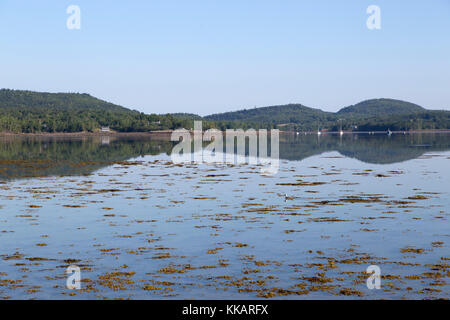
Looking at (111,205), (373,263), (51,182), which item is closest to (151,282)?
(373,263)

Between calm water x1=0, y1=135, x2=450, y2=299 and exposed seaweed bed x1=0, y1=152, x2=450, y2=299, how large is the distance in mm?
71

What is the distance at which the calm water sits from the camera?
1970 centimetres

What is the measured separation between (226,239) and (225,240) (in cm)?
24

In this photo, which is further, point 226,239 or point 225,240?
point 226,239

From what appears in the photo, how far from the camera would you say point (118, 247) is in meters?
25.6

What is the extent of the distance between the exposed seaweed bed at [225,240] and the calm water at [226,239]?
71mm

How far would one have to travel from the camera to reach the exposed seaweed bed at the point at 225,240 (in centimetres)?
1964

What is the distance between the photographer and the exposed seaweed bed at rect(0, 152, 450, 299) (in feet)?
64.4

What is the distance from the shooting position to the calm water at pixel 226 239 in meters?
19.7

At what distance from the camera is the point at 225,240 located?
2691 cm
